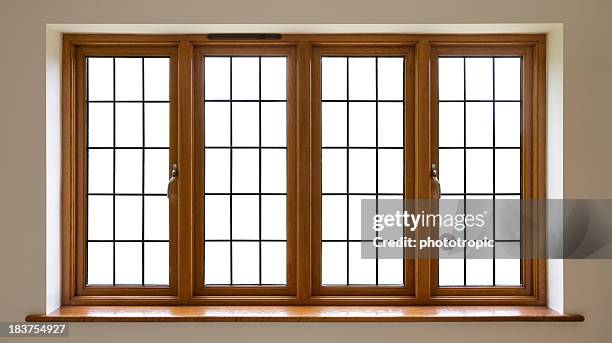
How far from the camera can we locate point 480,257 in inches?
148

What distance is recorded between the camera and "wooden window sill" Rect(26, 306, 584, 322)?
3.42 meters

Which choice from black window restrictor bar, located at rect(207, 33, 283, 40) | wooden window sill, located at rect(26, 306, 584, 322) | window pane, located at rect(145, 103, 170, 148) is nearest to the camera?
wooden window sill, located at rect(26, 306, 584, 322)

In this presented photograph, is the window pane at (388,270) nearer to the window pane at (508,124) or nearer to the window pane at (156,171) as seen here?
the window pane at (508,124)

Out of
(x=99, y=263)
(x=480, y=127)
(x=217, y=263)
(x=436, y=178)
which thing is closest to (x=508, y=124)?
(x=480, y=127)

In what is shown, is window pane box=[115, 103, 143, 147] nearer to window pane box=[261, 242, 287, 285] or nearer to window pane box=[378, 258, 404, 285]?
window pane box=[261, 242, 287, 285]

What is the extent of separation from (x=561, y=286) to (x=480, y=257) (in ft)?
1.56

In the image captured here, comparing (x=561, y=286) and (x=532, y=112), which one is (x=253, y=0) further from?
(x=561, y=286)

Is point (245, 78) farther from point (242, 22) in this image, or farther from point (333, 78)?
point (333, 78)

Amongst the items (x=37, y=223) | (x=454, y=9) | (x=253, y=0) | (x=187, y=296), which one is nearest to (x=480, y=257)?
(x=454, y=9)

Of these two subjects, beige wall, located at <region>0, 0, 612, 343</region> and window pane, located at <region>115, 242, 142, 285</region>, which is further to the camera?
window pane, located at <region>115, 242, 142, 285</region>

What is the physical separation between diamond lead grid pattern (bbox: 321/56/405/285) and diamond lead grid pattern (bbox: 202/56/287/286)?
266 mm

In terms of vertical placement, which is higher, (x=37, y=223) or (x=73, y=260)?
(x=37, y=223)

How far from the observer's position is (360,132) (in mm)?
3738

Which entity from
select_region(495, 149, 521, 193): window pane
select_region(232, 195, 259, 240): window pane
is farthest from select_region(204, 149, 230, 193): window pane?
select_region(495, 149, 521, 193): window pane
